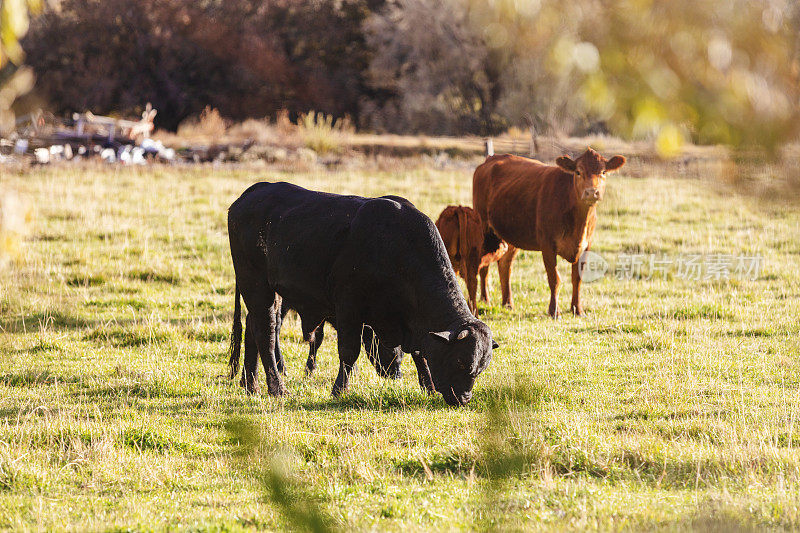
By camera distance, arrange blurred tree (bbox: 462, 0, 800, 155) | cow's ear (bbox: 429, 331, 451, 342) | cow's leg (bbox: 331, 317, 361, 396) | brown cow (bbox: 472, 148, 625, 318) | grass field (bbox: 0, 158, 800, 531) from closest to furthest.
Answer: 1. blurred tree (bbox: 462, 0, 800, 155)
2. grass field (bbox: 0, 158, 800, 531)
3. cow's ear (bbox: 429, 331, 451, 342)
4. cow's leg (bbox: 331, 317, 361, 396)
5. brown cow (bbox: 472, 148, 625, 318)

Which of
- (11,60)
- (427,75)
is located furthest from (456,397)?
(427,75)

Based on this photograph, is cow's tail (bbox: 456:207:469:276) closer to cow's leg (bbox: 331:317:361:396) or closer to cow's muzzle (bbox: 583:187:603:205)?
cow's muzzle (bbox: 583:187:603:205)

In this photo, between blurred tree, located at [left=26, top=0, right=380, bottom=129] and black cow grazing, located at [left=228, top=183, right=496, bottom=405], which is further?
blurred tree, located at [left=26, top=0, right=380, bottom=129]

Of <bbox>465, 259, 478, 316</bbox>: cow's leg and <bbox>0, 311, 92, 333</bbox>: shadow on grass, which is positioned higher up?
<bbox>465, 259, 478, 316</bbox>: cow's leg

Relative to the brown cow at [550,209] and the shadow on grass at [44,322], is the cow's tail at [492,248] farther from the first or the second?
the shadow on grass at [44,322]

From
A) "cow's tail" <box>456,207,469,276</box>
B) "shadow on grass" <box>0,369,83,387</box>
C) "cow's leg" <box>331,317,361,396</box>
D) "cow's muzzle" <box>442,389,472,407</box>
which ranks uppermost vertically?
"cow's tail" <box>456,207,469,276</box>

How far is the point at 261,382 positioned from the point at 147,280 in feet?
16.7

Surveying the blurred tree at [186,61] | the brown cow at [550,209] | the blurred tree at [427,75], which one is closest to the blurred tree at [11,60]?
the brown cow at [550,209]

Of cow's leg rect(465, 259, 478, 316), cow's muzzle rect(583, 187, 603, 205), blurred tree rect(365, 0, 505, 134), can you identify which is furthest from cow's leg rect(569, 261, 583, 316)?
blurred tree rect(365, 0, 505, 134)

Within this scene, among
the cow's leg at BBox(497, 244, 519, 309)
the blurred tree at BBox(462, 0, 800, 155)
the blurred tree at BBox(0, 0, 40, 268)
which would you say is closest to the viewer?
the blurred tree at BBox(462, 0, 800, 155)

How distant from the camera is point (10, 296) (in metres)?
10.3

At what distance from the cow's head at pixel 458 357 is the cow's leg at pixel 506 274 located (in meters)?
4.73

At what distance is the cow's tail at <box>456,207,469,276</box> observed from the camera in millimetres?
10078

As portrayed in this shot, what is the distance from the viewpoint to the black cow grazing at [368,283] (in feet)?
21.9
